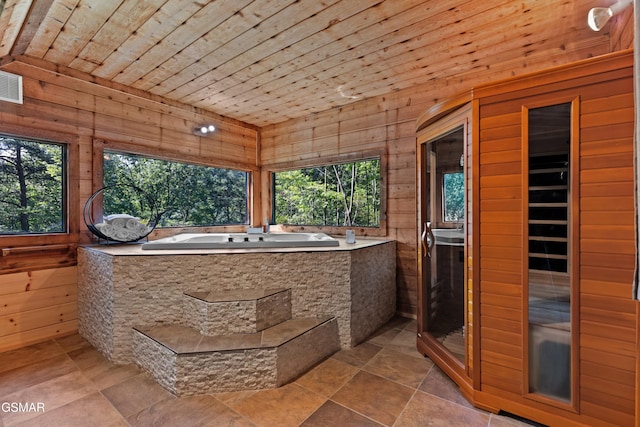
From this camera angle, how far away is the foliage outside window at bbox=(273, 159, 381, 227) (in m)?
3.54

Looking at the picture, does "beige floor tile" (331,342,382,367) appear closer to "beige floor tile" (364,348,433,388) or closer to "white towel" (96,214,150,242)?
"beige floor tile" (364,348,433,388)

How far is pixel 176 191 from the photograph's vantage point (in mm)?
3482

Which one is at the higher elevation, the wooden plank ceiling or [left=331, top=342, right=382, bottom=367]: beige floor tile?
the wooden plank ceiling

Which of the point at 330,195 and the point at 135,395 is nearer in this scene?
the point at 135,395

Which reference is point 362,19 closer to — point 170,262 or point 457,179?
point 457,179

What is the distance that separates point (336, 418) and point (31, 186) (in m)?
3.04

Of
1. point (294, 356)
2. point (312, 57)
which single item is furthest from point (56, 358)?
point (312, 57)

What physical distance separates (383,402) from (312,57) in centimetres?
258

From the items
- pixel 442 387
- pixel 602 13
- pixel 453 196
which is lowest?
pixel 442 387

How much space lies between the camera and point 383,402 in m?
1.69

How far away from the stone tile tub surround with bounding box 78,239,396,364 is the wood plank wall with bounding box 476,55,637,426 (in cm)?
106

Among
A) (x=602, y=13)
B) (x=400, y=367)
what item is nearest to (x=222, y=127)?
(x=400, y=367)

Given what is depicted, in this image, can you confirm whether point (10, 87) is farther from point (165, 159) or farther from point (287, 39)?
point (287, 39)
